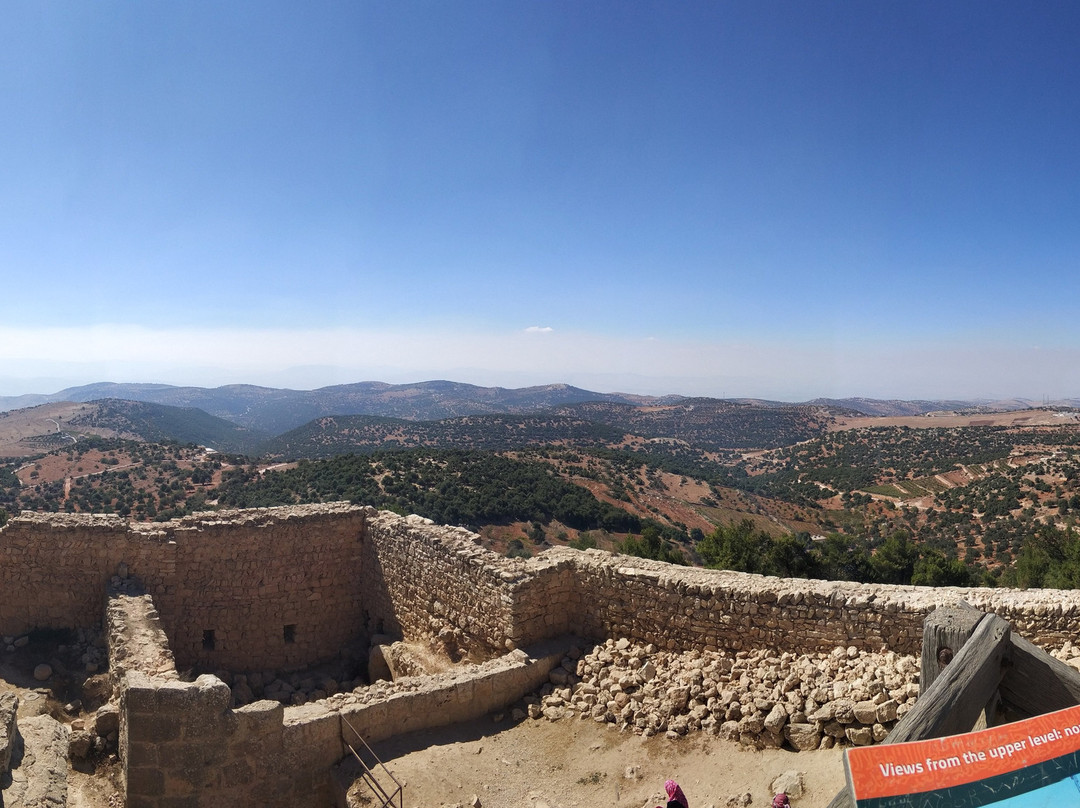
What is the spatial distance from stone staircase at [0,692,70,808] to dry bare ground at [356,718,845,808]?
3033 millimetres

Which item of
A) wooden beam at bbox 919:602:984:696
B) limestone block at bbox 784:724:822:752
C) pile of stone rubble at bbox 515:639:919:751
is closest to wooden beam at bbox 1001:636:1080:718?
wooden beam at bbox 919:602:984:696

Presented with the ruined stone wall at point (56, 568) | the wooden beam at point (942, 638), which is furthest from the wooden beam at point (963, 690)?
the ruined stone wall at point (56, 568)

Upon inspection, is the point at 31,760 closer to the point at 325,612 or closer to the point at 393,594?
the point at 393,594

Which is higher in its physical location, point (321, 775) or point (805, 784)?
point (805, 784)

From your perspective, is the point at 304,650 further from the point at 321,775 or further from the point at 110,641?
the point at 321,775

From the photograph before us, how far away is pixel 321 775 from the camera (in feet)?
24.4

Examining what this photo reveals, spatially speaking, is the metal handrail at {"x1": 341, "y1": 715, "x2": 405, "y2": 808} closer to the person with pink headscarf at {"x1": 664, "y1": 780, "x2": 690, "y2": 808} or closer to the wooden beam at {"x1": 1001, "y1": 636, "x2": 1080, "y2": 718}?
the person with pink headscarf at {"x1": 664, "y1": 780, "x2": 690, "y2": 808}

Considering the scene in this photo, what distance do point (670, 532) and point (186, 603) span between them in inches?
1232

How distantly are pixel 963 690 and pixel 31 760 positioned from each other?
337 inches

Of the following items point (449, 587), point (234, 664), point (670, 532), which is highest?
point (449, 587)

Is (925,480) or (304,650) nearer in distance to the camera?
(304,650)

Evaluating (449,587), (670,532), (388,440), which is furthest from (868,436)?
(449,587)

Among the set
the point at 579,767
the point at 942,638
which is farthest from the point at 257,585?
the point at 942,638

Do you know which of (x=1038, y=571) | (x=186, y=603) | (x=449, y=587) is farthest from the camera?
(x=1038, y=571)
